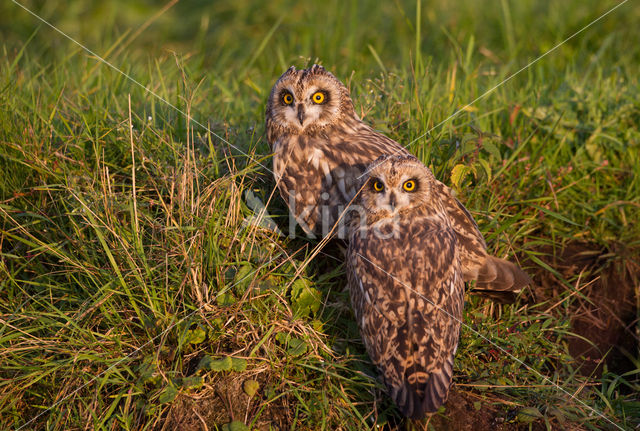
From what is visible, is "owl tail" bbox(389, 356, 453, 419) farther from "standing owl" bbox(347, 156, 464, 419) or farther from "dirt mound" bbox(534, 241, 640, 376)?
"dirt mound" bbox(534, 241, 640, 376)

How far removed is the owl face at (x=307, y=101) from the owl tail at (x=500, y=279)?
1.12 meters

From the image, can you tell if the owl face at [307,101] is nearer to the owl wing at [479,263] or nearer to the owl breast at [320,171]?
the owl breast at [320,171]

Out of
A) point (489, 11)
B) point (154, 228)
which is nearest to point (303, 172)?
point (154, 228)

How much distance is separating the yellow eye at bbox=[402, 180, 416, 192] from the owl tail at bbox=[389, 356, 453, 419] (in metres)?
0.81

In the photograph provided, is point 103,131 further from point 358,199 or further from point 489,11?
point 489,11

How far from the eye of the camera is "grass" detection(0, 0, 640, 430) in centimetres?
265

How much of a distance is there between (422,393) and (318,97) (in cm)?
162

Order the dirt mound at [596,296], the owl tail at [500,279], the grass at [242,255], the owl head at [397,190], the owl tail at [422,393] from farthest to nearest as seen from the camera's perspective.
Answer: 1. the dirt mound at [596,296]
2. the owl tail at [500,279]
3. the owl head at [397,190]
4. the grass at [242,255]
5. the owl tail at [422,393]

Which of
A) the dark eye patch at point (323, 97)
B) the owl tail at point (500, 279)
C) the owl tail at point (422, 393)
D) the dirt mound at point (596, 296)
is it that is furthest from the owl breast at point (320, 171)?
the dirt mound at point (596, 296)

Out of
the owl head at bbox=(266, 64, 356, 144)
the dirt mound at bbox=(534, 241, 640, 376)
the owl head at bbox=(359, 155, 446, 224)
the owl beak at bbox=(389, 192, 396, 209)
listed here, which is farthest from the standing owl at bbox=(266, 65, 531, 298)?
the dirt mound at bbox=(534, 241, 640, 376)

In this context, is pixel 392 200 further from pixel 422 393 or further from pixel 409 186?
pixel 422 393

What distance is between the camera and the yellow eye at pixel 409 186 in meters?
2.87

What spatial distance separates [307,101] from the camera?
10.8 ft

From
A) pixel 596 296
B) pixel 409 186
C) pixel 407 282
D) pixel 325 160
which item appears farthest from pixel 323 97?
pixel 596 296
